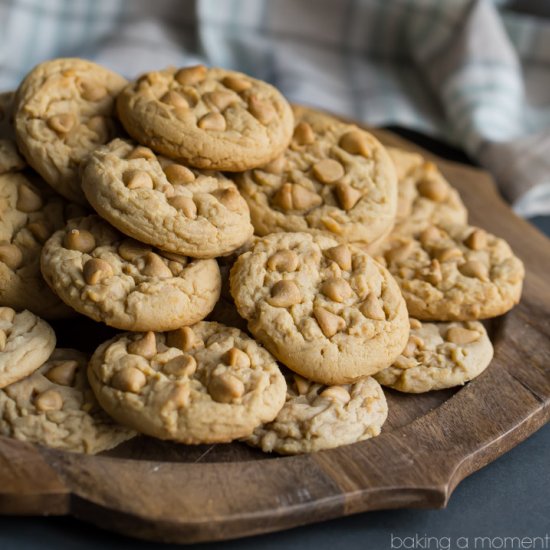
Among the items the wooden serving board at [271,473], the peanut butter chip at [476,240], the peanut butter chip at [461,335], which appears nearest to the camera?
the wooden serving board at [271,473]

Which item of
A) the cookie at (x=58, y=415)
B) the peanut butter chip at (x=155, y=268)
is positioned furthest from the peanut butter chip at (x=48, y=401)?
the peanut butter chip at (x=155, y=268)

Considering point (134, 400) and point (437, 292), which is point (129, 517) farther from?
point (437, 292)

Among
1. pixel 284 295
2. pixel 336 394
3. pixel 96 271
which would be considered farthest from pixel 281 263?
pixel 96 271

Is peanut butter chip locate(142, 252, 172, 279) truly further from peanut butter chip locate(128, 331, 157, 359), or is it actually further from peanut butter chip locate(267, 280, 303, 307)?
peanut butter chip locate(267, 280, 303, 307)

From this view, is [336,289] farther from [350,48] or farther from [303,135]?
[350,48]

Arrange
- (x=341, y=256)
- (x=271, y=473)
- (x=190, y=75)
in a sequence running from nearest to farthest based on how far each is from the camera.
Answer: (x=271, y=473) → (x=341, y=256) → (x=190, y=75)

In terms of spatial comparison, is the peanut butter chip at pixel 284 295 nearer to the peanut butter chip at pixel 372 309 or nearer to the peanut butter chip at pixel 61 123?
the peanut butter chip at pixel 372 309

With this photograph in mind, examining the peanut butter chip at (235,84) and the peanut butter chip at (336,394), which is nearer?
the peanut butter chip at (336,394)
